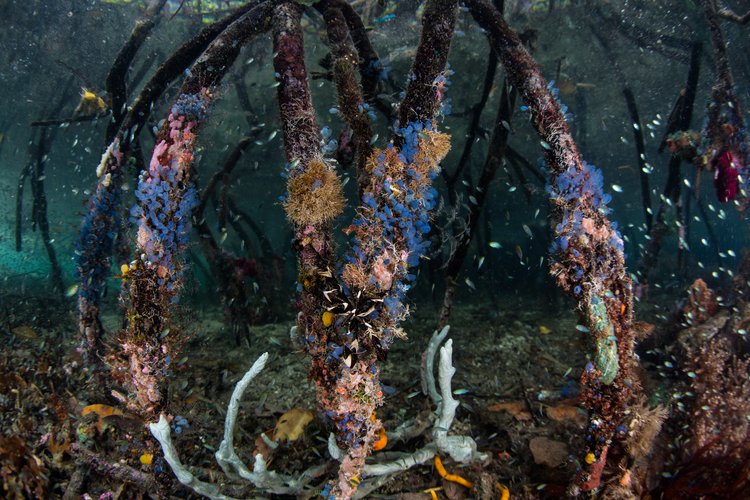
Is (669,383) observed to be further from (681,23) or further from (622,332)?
(681,23)

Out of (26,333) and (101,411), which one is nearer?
(101,411)

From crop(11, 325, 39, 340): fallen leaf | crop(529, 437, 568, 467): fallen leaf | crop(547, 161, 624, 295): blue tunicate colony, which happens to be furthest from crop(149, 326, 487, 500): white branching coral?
crop(11, 325, 39, 340): fallen leaf

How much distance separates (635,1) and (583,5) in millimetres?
1412

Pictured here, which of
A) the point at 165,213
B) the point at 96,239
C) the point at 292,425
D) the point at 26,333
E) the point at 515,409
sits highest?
the point at 165,213

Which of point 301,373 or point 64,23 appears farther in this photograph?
point 64,23

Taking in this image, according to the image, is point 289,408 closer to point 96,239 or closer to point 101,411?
point 101,411

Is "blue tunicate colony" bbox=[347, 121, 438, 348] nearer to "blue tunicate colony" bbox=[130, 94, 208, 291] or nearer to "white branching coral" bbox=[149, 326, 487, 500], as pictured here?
"white branching coral" bbox=[149, 326, 487, 500]

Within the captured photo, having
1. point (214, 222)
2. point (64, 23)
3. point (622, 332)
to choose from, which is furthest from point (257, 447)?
point (214, 222)

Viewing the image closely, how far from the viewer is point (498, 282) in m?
14.4

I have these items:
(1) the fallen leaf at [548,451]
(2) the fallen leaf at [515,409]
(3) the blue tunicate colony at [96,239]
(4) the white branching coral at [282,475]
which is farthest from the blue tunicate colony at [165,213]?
(2) the fallen leaf at [515,409]

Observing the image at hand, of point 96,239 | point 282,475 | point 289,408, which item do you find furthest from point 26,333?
point 282,475

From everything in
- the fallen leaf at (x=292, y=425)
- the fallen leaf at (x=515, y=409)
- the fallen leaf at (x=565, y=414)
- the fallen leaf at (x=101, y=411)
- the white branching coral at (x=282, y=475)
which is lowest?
the fallen leaf at (x=515, y=409)

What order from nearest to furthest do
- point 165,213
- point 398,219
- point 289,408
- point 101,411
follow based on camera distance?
point 398,219, point 165,213, point 101,411, point 289,408

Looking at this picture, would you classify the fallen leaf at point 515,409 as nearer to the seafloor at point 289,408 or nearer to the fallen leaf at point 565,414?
the seafloor at point 289,408
